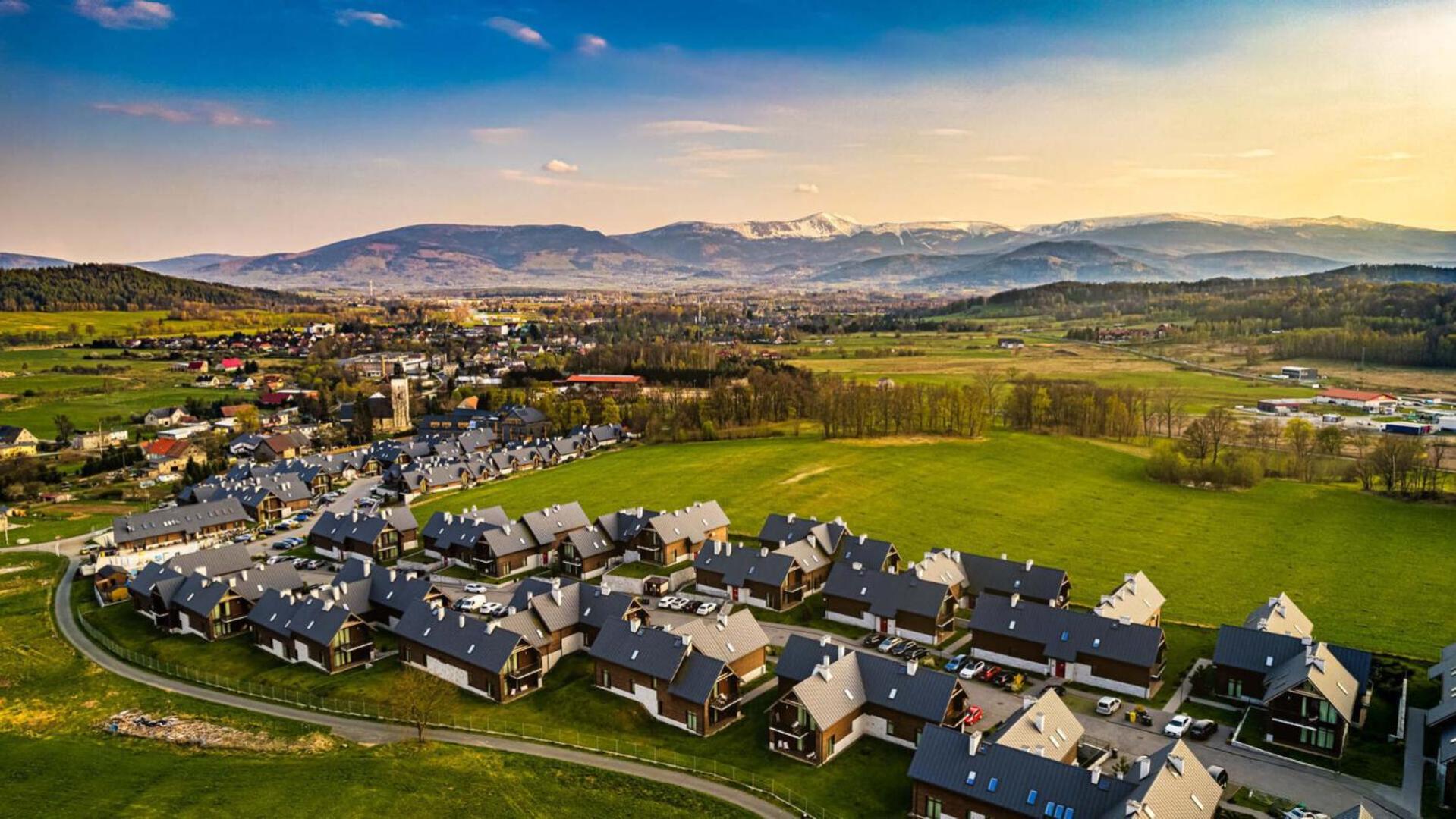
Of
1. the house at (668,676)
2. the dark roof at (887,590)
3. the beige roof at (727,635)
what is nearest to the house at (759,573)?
the dark roof at (887,590)

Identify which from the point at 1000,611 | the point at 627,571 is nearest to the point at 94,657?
the point at 627,571

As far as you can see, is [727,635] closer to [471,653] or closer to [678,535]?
[471,653]

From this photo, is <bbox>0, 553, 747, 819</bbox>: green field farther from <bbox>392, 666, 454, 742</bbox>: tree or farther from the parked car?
the parked car

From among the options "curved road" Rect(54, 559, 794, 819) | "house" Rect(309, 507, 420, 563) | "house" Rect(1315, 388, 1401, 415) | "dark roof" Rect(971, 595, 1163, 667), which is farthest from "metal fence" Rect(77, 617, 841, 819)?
"house" Rect(1315, 388, 1401, 415)

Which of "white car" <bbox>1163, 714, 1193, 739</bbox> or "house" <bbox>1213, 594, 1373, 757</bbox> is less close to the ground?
"house" <bbox>1213, 594, 1373, 757</bbox>

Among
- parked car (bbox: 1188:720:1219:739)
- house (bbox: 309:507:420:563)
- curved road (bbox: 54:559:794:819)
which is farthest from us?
house (bbox: 309:507:420:563)

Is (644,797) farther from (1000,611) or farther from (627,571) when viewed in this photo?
(627,571)
